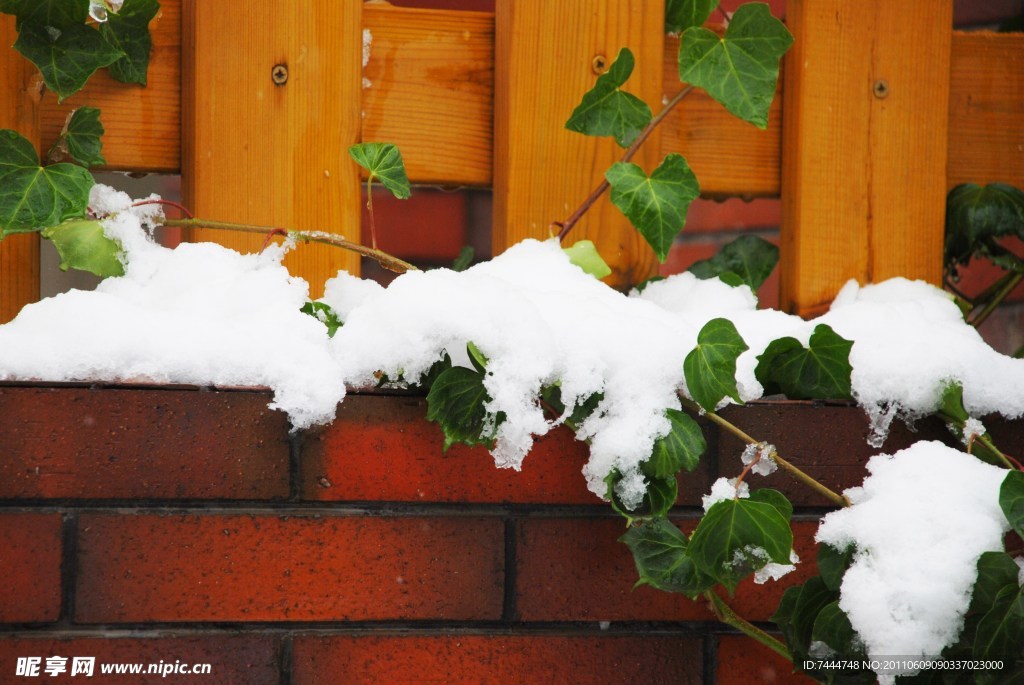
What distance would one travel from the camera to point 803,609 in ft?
2.84

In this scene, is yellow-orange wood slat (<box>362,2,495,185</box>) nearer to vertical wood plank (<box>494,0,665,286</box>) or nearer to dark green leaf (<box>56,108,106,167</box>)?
vertical wood plank (<box>494,0,665,286</box>)

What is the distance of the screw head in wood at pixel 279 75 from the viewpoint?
105 cm

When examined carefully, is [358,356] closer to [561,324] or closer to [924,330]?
[561,324]

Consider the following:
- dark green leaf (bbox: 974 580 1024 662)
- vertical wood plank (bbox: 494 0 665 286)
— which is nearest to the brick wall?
dark green leaf (bbox: 974 580 1024 662)

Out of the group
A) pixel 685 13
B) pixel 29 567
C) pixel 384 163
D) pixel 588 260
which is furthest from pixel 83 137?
pixel 685 13

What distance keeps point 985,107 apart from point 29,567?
1.25 m

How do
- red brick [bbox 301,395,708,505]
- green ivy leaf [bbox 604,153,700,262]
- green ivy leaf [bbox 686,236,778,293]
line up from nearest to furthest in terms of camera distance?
1. red brick [bbox 301,395,708,505]
2. green ivy leaf [bbox 604,153,700,262]
3. green ivy leaf [bbox 686,236,778,293]

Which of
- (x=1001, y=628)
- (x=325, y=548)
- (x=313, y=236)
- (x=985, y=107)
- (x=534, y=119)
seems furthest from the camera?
(x=985, y=107)

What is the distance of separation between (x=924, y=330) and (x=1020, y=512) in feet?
0.79

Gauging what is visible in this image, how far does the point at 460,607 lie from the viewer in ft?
2.94

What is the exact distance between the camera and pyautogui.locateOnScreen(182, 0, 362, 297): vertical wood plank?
104cm

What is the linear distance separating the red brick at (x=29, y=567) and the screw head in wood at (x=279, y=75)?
532 mm

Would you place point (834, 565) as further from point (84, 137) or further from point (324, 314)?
point (84, 137)

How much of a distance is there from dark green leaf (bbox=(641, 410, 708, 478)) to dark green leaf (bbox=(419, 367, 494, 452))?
0.51 feet
